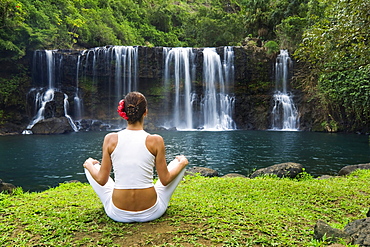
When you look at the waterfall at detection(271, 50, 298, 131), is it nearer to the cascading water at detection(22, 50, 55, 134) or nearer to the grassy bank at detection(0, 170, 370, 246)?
the cascading water at detection(22, 50, 55, 134)

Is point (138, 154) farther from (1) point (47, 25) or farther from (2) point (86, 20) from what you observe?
(2) point (86, 20)

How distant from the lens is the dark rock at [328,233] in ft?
9.40

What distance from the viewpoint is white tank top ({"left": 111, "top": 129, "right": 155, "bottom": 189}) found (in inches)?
123

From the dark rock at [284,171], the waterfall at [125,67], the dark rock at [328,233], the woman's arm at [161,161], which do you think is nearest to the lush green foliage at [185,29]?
the dark rock at [284,171]

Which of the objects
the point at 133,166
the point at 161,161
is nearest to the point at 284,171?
the point at 161,161

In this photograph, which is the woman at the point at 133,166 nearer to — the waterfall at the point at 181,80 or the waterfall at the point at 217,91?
the waterfall at the point at 217,91

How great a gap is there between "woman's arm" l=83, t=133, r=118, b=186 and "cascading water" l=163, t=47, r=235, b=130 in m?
26.2

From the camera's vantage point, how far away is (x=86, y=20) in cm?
3297

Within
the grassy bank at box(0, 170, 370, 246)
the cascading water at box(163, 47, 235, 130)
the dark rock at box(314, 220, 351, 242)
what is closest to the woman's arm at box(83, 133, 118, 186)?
the grassy bank at box(0, 170, 370, 246)

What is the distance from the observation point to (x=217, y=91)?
3059cm

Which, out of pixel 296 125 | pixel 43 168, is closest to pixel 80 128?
pixel 43 168

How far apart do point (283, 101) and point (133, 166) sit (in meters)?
28.2

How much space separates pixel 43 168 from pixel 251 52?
925 inches

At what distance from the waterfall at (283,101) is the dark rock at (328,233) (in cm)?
2638
